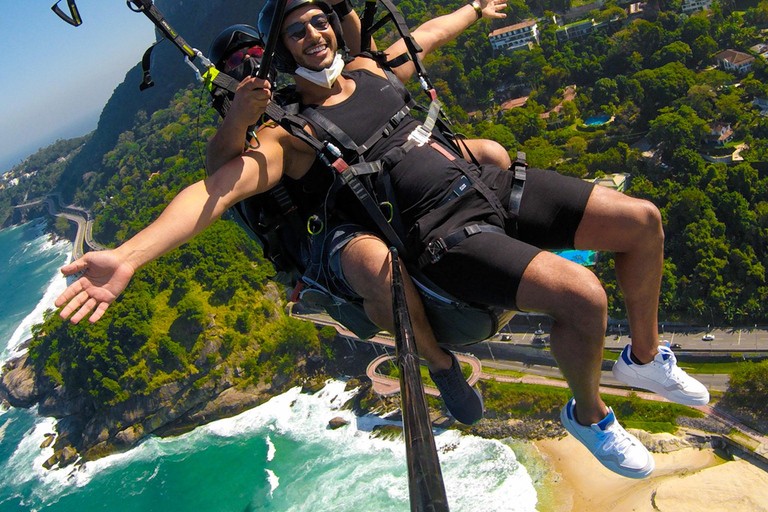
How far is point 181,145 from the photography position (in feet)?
180

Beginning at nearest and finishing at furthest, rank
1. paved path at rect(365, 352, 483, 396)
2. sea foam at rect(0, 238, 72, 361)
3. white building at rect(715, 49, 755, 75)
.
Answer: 1. paved path at rect(365, 352, 483, 396)
2. white building at rect(715, 49, 755, 75)
3. sea foam at rect(0, 238, 72, 361)

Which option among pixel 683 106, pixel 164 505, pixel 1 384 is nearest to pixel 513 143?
pixel 683 106

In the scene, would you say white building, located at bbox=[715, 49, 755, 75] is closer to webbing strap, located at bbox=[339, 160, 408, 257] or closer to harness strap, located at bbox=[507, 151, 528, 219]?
harness strap, located at bbox=[507, 151, 528, 219]

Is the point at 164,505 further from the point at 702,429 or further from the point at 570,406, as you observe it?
the point at 570,406

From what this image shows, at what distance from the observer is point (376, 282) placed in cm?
263

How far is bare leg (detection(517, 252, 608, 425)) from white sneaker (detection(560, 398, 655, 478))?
0.47 metres

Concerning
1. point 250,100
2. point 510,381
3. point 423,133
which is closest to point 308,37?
point 250,100

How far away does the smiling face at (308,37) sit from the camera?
2.93 m

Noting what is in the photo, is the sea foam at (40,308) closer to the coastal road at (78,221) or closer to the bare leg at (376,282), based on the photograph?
the coastal road at (78,221)

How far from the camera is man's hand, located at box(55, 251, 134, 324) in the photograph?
7.49ft

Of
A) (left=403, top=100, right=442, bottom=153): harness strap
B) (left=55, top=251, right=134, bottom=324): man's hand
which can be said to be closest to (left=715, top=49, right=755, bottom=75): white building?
(left=403, top=100, right=442, bottom=153): harness strap

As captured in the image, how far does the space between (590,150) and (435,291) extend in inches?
1088

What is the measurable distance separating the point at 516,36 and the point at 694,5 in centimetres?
1050

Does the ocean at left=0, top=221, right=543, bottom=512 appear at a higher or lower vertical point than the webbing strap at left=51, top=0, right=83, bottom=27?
lower
